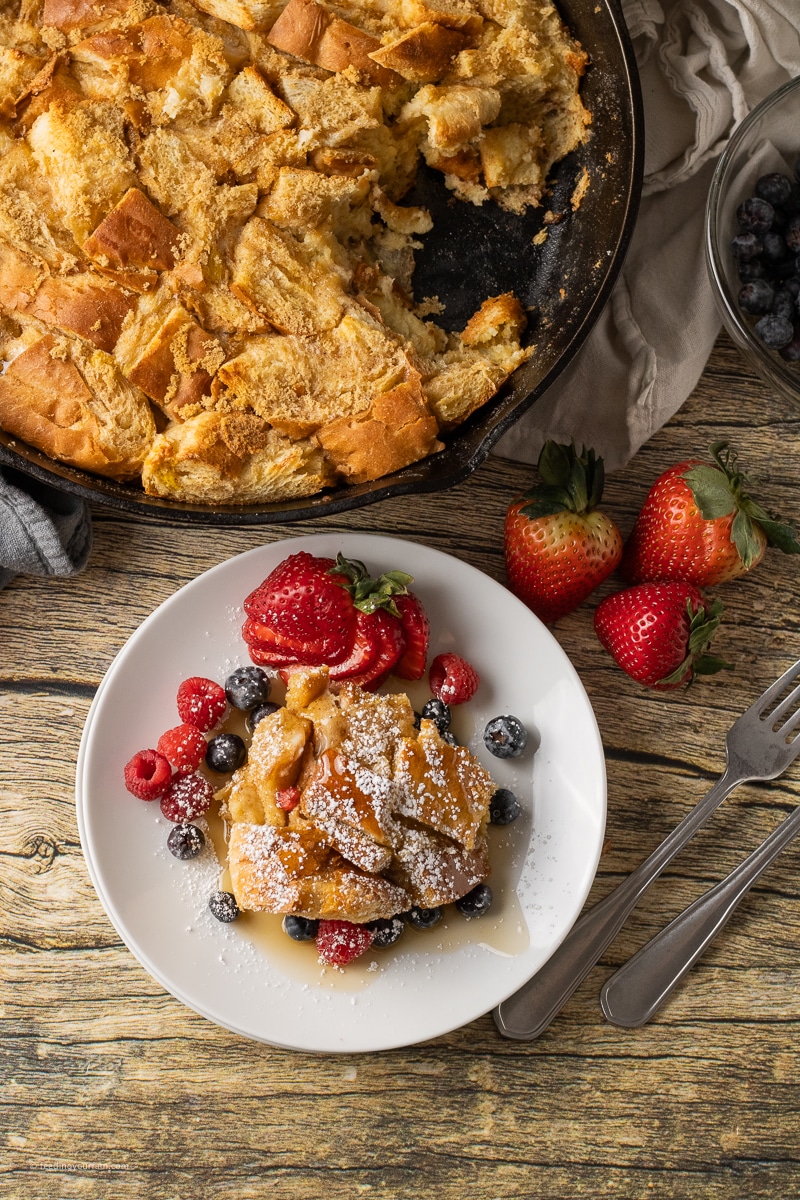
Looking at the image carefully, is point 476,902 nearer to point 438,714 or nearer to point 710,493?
point 438,714

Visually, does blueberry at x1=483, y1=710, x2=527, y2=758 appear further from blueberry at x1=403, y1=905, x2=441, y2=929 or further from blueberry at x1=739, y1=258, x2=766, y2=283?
blueberry at x1=739, y1=258, x2=766, y2=283

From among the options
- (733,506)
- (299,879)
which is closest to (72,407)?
(299,879)

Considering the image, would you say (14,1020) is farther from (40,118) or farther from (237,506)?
(40,118)

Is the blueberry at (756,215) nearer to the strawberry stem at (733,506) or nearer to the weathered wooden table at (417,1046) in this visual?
the weathered wooden table at (417,1046)

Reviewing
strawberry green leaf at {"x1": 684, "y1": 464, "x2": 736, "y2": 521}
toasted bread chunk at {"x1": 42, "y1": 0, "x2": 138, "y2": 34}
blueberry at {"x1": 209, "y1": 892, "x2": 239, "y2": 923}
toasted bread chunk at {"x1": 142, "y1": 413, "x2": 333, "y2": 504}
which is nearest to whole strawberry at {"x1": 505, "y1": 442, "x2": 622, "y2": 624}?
strawberry green leaf at {"x1": 684, "y1": 464, "x2": 736, "y2": 521}

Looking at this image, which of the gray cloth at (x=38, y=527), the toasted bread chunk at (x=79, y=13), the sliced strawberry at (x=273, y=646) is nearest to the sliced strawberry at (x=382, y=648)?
the sliced strawberry at (x=273, y=646)

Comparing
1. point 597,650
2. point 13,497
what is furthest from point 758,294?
point 13,497
